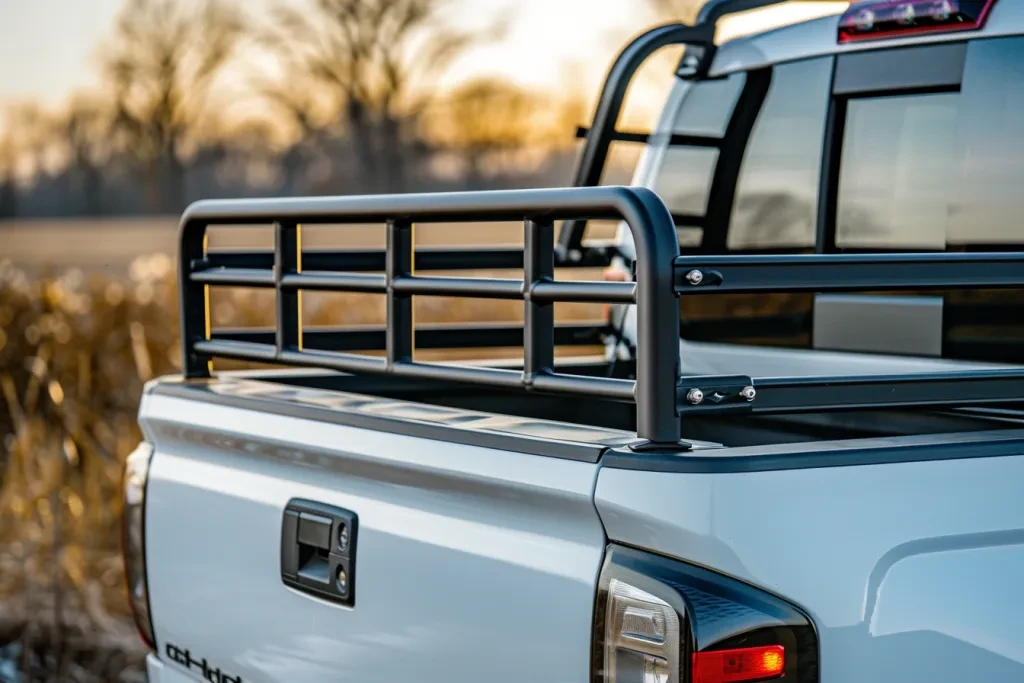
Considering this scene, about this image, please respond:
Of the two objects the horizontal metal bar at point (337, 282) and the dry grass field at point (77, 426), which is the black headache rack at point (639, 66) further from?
the dry grass field at point (77, 426)

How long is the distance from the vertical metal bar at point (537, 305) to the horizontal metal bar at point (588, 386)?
0.08 ft

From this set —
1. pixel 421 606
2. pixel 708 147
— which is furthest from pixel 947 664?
pixel 708 147

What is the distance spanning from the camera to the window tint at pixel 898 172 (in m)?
3.23

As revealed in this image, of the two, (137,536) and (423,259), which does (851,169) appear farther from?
(137,536)

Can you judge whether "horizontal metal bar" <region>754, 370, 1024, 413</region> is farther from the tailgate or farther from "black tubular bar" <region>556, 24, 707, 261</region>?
"black tubular bar" <region>556, 24, 707, 261</region>

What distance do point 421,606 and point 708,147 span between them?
1948mm

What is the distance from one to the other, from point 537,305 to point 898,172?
4.62 ft

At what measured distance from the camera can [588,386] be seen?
2.14 m

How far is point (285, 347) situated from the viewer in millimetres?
2922

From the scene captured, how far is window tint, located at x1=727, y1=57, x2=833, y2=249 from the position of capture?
3.57m

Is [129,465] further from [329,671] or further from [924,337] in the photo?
[924,337]

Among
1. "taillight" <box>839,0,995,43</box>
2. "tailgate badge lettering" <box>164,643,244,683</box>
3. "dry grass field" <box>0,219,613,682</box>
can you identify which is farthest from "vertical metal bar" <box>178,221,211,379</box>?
"dry grass field" <box>0,219,613,682</box>

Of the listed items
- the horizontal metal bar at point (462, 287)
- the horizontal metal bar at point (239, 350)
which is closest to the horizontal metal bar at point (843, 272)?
the horizontal metal bar at point (462, 287)

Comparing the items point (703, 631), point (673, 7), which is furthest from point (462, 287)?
point (673, 7)
